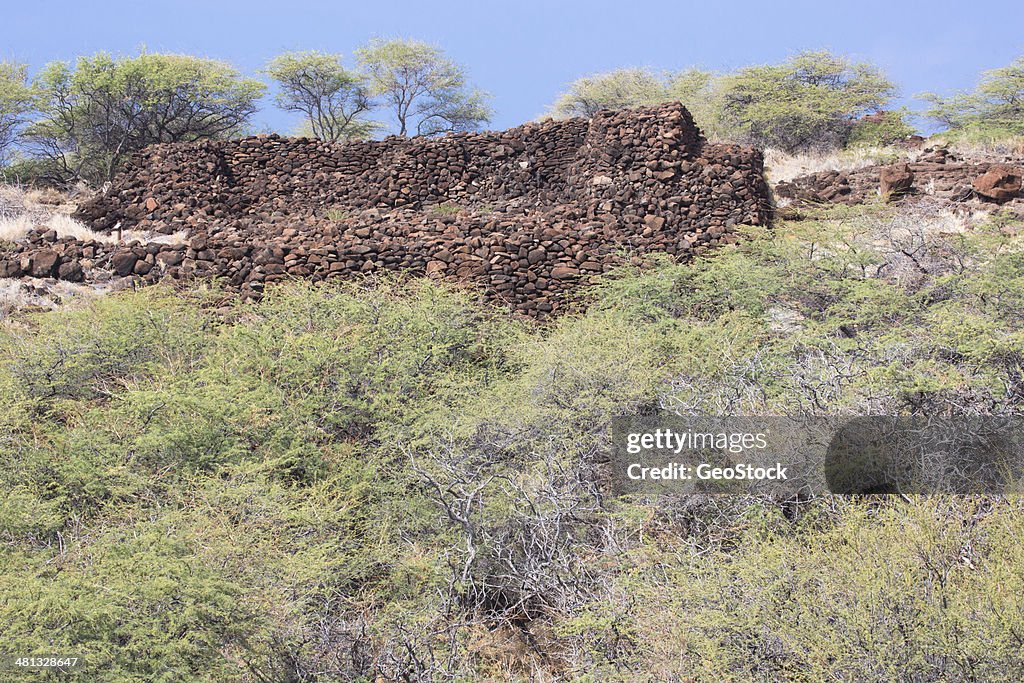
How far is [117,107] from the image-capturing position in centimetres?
2467

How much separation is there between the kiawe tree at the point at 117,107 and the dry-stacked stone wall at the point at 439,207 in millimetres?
7560

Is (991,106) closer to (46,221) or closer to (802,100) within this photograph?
(802,100)

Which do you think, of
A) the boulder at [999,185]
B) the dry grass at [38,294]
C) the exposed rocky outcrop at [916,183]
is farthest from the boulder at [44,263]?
the boulder at [999,185]

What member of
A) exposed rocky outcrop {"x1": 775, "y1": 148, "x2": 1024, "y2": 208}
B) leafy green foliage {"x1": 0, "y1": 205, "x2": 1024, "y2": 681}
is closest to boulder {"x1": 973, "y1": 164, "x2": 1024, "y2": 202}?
exposed rocky outcrop {"x1": 775, "y1": 148, "x2": 1024, "y2": 208}

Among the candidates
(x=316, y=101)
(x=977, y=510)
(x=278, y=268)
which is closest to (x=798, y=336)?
(x=977, y=510)

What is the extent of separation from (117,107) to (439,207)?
1225cm

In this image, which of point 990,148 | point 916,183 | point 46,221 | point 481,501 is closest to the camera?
point 481,501

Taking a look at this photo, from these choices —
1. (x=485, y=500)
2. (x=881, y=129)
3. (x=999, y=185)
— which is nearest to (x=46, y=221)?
(x=485, y=500)

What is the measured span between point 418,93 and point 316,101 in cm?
342

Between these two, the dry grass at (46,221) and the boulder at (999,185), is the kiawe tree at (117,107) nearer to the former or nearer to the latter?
the dry grass at (46,221)

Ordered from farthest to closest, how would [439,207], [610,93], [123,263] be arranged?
1. [610,93]
2. [439,207]
3. [123,263]

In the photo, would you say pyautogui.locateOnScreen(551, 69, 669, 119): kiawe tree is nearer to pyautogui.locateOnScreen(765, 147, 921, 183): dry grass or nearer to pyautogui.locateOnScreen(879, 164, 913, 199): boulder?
pyautogui.locateOnScreen(765, 147, 921, 183): dry grass

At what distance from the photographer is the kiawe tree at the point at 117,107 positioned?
24.2 m

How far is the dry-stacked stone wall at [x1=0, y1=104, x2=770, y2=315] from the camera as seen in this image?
12219 mm
